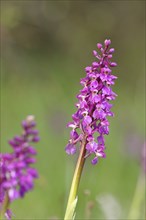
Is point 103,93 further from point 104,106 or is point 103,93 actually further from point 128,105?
point 128,105

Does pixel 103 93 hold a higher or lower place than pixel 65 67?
lower

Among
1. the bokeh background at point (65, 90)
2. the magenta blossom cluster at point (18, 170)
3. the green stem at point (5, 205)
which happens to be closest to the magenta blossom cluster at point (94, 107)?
the magenta blossom cluster at point (18, 170)

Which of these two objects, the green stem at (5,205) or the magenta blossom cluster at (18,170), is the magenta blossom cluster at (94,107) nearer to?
the magenta blossom cluster at (18,170)

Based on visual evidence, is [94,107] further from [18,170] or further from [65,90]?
[65,90]

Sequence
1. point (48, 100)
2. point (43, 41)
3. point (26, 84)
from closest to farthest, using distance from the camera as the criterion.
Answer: point (48, 100)
point (26, 84)
point (43, 41)

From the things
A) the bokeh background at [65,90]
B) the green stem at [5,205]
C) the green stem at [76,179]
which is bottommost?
the green stem at [5,205]

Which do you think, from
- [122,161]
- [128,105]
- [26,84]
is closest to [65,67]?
[26,84]

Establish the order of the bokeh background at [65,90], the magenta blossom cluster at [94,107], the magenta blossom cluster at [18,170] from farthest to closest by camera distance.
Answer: the bokeh background at [65,90] < the magenta blossom cluster at [94,107] < the magenta blossom cluster at [18,170]

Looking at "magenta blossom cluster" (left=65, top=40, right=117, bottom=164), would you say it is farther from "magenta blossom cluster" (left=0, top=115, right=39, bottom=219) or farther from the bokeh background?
Answer: the bokeh background
